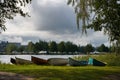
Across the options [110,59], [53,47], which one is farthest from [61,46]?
[110,59]

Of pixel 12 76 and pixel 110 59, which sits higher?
pixel 110 59

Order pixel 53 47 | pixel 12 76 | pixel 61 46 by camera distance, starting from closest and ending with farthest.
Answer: pixel 12 76
pixel 61 46
pixel 53 47

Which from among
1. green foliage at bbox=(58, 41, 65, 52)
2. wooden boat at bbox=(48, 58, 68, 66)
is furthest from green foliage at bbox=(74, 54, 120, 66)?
green foliage at bbox=(58, 41, 65, 52)

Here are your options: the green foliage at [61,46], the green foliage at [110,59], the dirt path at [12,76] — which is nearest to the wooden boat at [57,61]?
the green foliage at [110,59]

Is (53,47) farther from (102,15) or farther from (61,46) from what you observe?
(102,15)

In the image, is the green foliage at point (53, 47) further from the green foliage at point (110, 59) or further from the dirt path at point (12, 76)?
the dirt path at point (12, 76)

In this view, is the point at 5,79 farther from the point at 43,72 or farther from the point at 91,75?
the point at 91,75

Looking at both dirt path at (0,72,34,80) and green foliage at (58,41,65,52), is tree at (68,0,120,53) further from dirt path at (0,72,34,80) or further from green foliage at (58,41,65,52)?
green foliage at (58,41,65,52)

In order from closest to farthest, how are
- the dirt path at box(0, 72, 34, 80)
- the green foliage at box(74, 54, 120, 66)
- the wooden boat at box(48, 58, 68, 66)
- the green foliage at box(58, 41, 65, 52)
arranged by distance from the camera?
1. the dirt path at box(0, 72, 34, 80)
2. the wooden boat at box(48, 58, 68, 66)
3. the green foliage at box(74, 54, 120, 66)
4. the green foliage at box(58, 41, 65, 52)

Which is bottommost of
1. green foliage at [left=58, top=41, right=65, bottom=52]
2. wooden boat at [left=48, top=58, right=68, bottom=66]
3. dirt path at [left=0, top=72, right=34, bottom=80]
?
dirt path at [left=0, top=72, right=34, bottom=80]

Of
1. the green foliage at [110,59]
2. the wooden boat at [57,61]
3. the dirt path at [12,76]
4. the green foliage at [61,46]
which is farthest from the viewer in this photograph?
the green foliage at [61,46]

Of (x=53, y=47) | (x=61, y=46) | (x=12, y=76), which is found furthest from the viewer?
(x=53, y=47)

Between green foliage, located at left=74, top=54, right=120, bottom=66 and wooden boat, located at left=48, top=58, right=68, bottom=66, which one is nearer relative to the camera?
wooden boat, located at left=48, top=58, right=68, bottom=66

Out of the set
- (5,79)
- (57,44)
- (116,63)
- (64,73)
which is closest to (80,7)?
(64,73)
